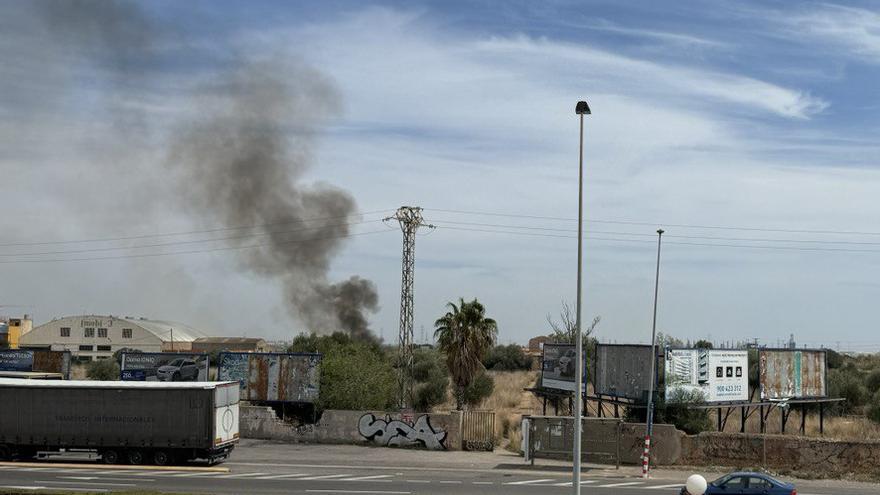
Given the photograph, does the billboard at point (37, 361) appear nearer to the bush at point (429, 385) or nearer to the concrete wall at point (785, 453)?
the bush at point (429, 385)

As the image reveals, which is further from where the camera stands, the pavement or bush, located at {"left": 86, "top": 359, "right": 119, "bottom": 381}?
bush, located at {"left": 86, "top": 359, "right": 119, "bottom": 381}

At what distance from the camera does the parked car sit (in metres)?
50.4

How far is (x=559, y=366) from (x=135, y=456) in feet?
71.8

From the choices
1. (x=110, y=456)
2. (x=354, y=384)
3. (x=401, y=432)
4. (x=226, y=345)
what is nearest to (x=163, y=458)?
(x=110, y=456)

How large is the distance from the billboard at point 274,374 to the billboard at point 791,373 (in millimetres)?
23330

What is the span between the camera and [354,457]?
37.8 metres

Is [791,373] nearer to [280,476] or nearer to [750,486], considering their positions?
[750,486]

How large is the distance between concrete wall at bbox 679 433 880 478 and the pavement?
1.23 metres

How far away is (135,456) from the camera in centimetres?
3428

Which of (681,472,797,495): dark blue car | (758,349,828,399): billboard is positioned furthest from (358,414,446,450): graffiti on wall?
(681,472,797,495): dark blue car

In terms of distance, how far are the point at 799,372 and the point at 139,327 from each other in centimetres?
10404

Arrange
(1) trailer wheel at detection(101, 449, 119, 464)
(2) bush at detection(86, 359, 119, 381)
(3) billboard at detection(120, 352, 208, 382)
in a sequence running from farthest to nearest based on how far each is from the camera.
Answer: (2) bush at detection(86, 359, 119, 381), (3) billboard at detection(120, 352, 208, 382), (1) trailer wheel at detection(101, 449, 119, 464)

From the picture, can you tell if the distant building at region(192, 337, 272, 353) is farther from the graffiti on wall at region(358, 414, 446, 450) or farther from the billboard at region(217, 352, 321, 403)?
the graffiti on wall at region(358, 414, 446, 450)

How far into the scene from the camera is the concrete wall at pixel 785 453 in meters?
32.2
